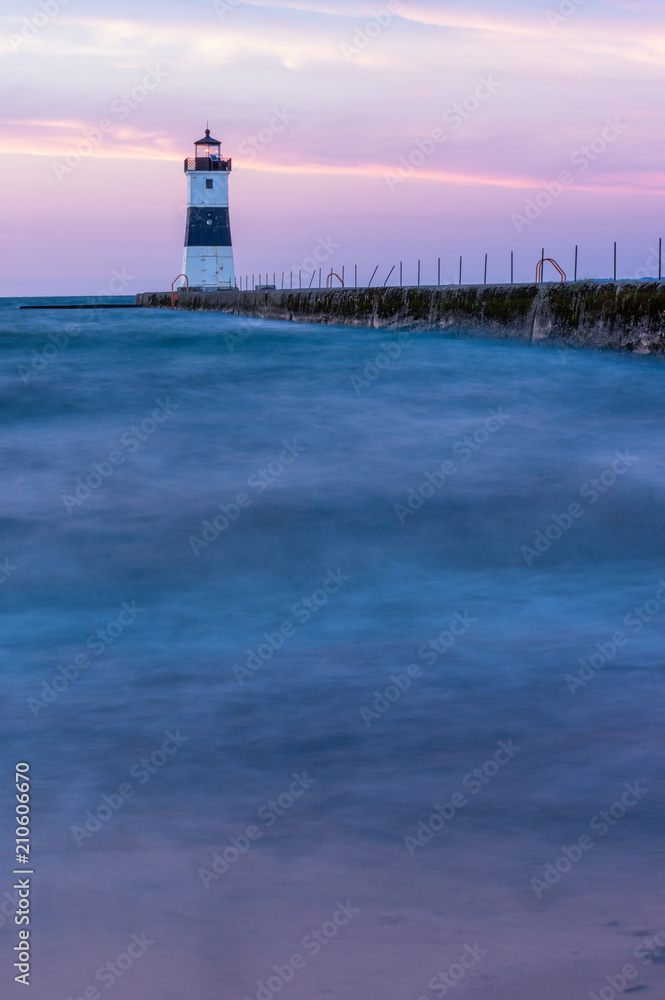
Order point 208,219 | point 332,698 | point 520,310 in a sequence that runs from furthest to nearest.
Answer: point 208,219
point 520,310
point 332,698

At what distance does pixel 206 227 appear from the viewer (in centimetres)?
4156

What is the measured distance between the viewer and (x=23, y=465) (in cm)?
901

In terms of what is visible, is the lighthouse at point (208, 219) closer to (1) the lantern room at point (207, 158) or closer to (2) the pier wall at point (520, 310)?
(1) the lantern room at point (207, 158)

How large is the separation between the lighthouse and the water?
105 ft

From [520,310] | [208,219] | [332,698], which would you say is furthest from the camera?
[208,219]

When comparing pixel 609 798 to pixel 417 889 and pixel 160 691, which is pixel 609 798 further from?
pixel 160 691

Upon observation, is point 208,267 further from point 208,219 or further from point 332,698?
point 332,698

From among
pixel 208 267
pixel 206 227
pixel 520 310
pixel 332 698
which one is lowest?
pixel 332 698

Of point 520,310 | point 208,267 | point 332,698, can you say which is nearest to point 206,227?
point 208,267

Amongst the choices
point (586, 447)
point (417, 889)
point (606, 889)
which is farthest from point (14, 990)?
point (586, 447)

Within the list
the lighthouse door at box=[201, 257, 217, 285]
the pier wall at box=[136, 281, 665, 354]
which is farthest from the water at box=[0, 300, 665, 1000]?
the lighthouse door at box=[201, 257, 217, 285]

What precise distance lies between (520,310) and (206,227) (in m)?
27.8

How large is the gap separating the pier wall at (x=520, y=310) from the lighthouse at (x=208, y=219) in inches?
691

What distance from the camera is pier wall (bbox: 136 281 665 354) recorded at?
44.1 feet
